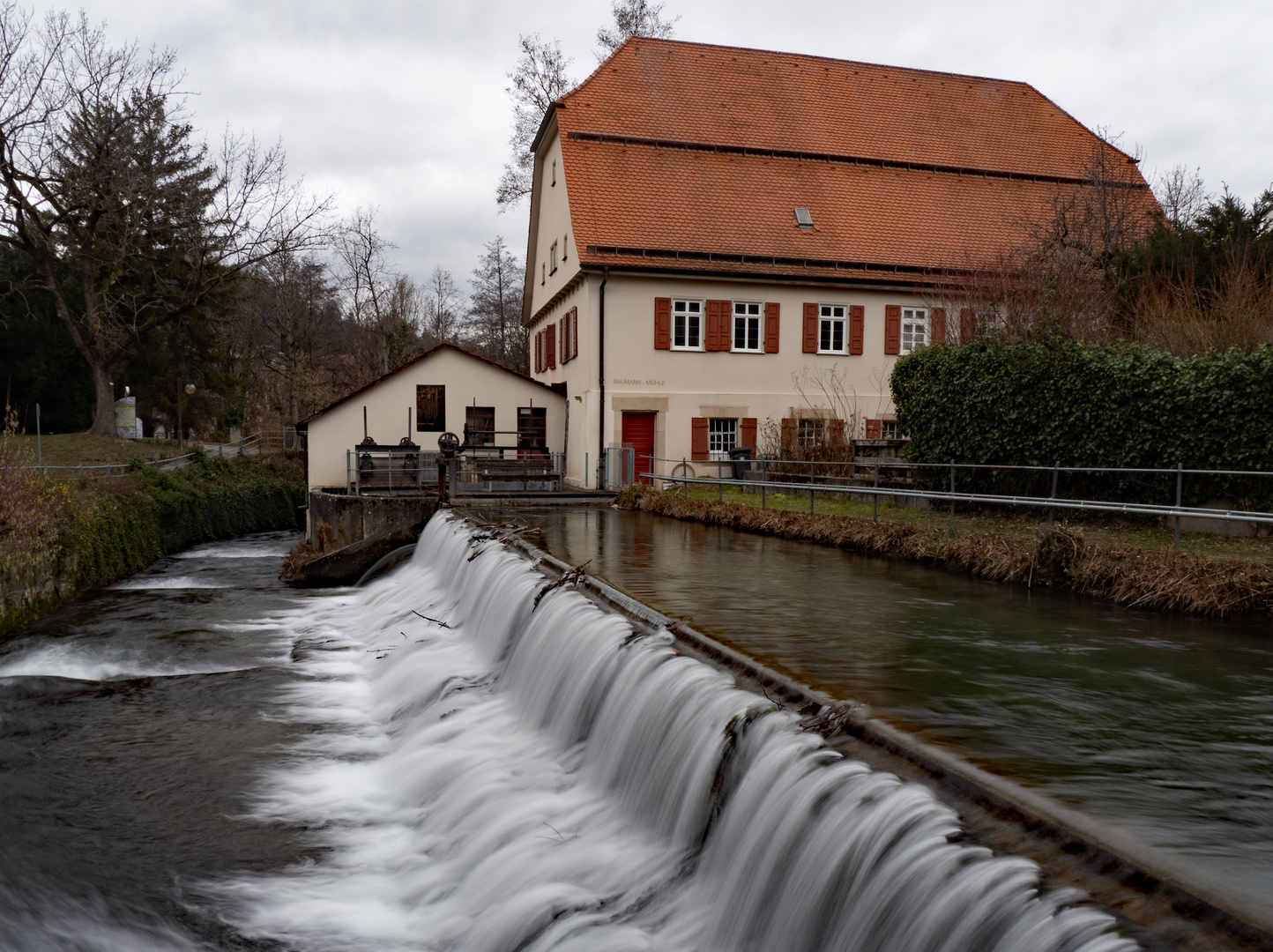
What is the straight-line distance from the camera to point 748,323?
87.2 feet

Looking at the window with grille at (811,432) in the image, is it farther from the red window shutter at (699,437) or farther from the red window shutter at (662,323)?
the red window shutter at (662,323)

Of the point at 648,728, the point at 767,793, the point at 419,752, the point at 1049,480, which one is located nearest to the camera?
the point at 767,793

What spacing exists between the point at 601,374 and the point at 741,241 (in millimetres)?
5104

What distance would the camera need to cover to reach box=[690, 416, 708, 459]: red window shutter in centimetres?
2623

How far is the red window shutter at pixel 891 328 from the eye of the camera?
90.2ft

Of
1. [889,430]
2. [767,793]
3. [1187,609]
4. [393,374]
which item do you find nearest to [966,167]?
[889,430]

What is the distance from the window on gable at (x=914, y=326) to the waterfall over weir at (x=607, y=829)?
67.7ft

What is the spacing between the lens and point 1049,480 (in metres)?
15.8

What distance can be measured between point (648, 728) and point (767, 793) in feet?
5.07

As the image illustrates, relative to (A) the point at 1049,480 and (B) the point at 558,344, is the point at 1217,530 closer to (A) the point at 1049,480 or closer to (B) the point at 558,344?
(A) the point at 1049,480

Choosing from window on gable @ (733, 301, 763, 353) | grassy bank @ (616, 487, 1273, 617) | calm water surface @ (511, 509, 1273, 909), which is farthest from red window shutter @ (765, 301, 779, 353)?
calm water surface @ (511, 509, 1273, 909)

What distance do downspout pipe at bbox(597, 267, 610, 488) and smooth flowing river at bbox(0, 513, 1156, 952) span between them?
1445cm

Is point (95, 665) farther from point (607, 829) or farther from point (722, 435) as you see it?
point (722, 435)

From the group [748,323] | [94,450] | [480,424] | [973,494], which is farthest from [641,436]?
[94,450]
